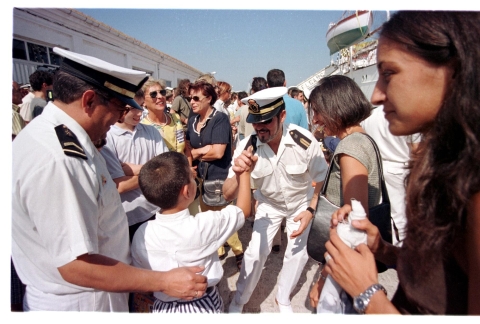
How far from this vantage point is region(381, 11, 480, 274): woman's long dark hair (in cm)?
75

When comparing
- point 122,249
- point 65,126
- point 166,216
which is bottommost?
point 122,249

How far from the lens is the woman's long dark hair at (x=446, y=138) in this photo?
746 millimetres

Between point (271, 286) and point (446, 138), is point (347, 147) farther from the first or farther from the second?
point (271, 286)

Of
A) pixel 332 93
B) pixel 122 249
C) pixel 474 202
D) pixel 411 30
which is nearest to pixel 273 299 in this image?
pixel 122 249

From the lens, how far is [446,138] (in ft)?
2.66

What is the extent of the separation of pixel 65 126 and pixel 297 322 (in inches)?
55.2

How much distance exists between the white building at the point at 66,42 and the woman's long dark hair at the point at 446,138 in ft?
9.96

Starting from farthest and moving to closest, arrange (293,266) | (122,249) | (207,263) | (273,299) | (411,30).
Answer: (273,299), (293,266), (207,263), (122,249), (411,30)

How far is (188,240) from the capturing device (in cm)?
146

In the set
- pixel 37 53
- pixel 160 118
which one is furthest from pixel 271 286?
pixel 37 53

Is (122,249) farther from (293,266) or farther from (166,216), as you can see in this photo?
(293,266)

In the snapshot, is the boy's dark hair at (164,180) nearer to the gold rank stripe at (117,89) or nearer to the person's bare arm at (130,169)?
the gold rank stripe at (117,89)

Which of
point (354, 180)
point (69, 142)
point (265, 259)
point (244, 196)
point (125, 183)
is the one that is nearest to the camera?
point (69, 142)

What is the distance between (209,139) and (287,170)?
3.59 feet
